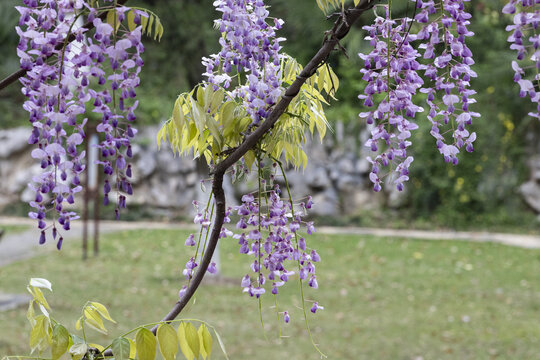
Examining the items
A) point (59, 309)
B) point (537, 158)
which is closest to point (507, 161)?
point (537, 158)

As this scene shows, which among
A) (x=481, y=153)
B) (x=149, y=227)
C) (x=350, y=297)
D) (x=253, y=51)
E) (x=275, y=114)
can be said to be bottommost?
(x=350, y=297)

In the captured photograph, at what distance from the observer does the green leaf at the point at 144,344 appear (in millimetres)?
905

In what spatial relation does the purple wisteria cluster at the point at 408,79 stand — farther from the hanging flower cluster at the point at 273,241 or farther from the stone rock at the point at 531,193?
the stone rock at the point at 531,193

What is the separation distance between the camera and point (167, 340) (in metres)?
0.92

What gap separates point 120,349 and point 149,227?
10.1 m

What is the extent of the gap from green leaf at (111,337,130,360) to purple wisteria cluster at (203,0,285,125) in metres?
0.38

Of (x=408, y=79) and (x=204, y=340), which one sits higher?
(x=408, y=79)

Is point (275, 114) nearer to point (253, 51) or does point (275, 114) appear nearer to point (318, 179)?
point (253, 51)

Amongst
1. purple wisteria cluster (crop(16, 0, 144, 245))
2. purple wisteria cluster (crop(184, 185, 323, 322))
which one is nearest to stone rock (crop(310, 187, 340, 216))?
purple wisteria cluster (crop(184, 185, 323, 322))

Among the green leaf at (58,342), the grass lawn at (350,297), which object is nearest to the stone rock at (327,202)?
the grass lawn at (350,297)

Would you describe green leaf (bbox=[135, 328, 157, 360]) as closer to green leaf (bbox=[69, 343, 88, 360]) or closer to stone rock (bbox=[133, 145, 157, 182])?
green leaf (bbox=[69, 343, 88, 360])

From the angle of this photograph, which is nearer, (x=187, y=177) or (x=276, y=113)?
(x=276, y=113)

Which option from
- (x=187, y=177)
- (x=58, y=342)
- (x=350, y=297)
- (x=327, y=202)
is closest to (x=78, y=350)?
(x=58, y=342)

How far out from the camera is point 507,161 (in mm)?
10883
